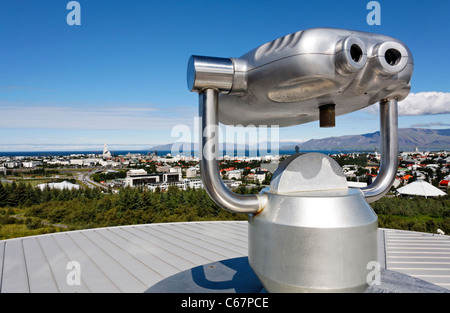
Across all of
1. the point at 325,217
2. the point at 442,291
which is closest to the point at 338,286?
the point at 325,217

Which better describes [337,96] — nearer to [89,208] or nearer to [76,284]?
[76,284]

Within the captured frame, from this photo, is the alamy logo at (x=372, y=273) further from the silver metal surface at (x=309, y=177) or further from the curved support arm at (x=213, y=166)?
the curved support arm at (x=213, y=166)

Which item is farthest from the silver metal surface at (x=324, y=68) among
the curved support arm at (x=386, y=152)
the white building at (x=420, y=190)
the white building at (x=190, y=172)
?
the white building at (x=190, y=172)

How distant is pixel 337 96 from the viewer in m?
1.66

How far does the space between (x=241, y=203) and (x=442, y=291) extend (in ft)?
4.56

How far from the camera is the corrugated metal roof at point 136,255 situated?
104 inches

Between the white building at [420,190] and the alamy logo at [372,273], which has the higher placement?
the alamy logo at [372,273]

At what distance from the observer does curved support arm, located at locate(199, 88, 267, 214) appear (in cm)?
171

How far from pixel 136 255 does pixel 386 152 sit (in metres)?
2.68

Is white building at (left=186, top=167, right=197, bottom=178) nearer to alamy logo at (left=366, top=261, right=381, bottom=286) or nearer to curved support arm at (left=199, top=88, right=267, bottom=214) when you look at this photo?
curved support arm at (left=199, top=88, right=267, bottom=214)

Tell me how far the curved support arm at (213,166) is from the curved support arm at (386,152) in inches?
33.3

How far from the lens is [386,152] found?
2125 mm

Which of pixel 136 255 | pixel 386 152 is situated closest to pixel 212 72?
pixel 386 152

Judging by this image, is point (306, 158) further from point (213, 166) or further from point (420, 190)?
point (420, 190)
